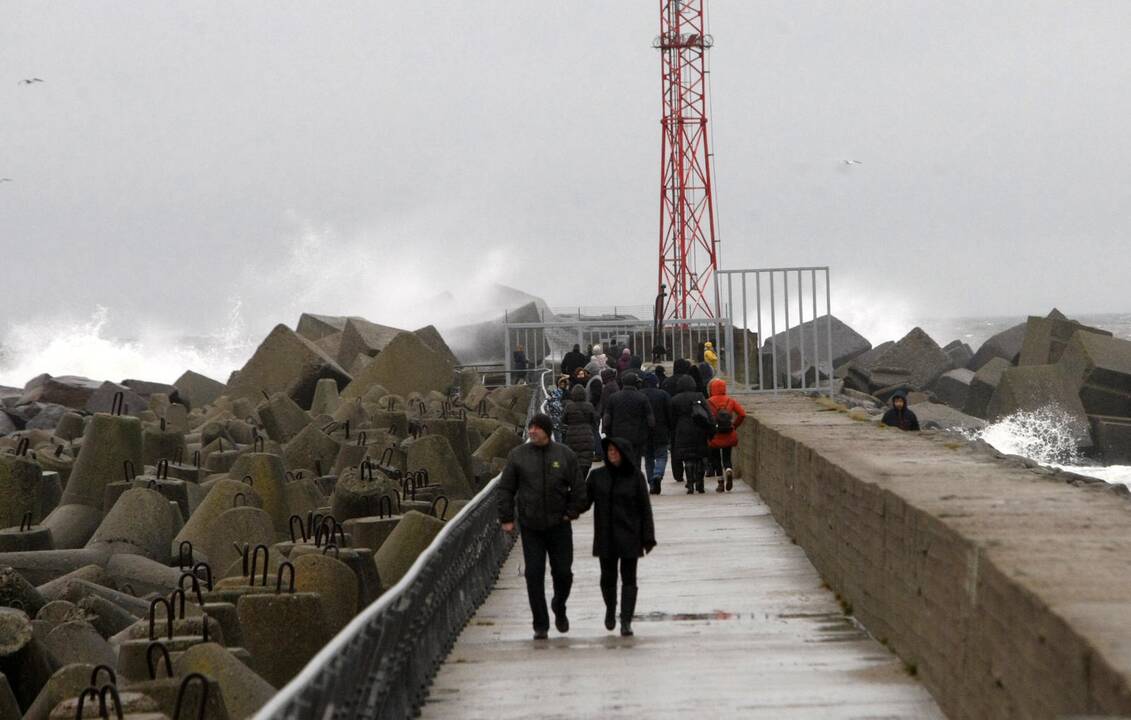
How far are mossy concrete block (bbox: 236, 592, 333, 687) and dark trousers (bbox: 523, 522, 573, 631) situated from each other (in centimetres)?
124

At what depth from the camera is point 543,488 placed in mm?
10273

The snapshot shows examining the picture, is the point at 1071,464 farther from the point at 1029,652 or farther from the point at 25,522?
the point at 1029,652

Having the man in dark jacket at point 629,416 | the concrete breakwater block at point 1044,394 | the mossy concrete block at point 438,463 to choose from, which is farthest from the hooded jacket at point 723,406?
the concrete breakwater block at point 1044,394

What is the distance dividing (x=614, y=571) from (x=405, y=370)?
24.6 meters

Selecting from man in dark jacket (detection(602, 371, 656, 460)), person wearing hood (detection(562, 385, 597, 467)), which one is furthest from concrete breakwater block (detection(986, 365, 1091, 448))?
person wearing hood (detection(562, 385, 597, 467))

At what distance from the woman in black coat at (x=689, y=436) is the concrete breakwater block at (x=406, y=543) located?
18.5 feet

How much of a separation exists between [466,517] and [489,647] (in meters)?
0.99

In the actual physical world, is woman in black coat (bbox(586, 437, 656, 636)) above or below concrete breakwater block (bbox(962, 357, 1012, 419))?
below

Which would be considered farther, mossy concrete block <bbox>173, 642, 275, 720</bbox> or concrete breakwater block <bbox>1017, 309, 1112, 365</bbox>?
concrete breakwater block <bbox>1017, 309, 1112, 365</bbox>

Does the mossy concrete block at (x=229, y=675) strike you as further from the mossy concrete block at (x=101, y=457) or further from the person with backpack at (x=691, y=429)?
the mossy concrete block at (x=101, y=457)

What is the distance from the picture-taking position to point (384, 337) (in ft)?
141

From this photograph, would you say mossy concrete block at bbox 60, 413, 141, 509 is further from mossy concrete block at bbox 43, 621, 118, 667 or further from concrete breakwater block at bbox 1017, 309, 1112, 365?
concrete breakwater block at bbox 1017, 309, 1112, 365

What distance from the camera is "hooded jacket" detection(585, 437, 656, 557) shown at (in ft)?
33.7

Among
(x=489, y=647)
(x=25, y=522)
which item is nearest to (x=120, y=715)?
(x=489, y=647)
